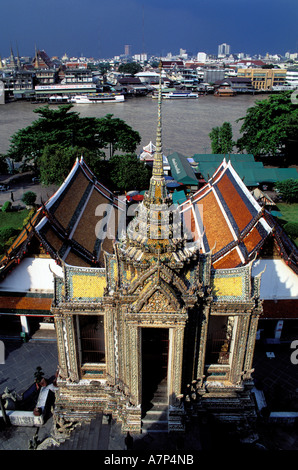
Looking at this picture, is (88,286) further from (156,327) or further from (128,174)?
(128,174)

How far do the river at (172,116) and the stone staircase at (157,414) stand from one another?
2133 inches

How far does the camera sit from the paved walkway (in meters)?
14.6

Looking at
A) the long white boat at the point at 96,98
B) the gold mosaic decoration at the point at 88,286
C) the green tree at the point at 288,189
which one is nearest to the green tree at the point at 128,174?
the green tree at the point at 288,189

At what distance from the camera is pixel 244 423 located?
1541 cm

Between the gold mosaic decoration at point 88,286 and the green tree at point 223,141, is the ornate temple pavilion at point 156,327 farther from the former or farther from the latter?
the green tree at point 223,141

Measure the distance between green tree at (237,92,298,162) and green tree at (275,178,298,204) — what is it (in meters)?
12.2

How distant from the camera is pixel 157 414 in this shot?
14984mm

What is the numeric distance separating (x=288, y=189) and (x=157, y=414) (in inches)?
1424

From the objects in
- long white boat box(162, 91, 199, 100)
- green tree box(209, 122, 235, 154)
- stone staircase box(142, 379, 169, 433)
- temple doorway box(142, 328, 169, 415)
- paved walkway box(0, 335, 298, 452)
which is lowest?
paved walkway box(0, 335, 298, 452)

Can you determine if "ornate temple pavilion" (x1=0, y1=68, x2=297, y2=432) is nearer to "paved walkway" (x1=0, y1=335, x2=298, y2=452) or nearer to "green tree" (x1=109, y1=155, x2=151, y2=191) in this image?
"paved walkway" (x1=0, y1=335, x2=298, y2=452)

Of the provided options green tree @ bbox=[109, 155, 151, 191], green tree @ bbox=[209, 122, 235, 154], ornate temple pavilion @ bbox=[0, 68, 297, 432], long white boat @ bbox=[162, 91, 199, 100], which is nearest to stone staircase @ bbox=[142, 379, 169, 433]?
ornate temple pavilion @ bbox=[0, 68, 297, 432]

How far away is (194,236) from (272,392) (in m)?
10.5

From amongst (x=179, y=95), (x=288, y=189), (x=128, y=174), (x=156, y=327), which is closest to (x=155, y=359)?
(x=156, y=327)
